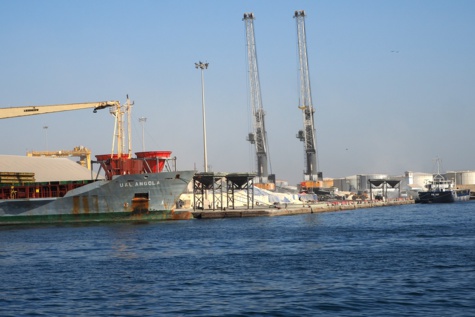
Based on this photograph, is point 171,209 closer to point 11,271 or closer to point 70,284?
point 11,271

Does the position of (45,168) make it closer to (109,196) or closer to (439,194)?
(109,196)

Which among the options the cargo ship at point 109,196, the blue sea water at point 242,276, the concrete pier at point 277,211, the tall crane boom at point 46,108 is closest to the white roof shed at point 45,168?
the concrete pier at point 277,211

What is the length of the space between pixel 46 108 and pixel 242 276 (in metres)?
59.6

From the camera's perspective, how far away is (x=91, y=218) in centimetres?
7981

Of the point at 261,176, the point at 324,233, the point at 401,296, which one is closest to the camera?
the point at 401,296

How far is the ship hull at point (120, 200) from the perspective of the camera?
78.8 metres

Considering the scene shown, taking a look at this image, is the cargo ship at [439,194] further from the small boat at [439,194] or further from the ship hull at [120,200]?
the ship hull at [120,200]

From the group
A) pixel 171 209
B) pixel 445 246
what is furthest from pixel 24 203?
pixel 445 246

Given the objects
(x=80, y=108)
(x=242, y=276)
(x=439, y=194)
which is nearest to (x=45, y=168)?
(x=80, y=108)

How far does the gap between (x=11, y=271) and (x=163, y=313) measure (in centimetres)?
1517

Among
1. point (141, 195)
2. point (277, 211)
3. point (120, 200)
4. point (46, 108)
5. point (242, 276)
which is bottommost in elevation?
point (242, 276)

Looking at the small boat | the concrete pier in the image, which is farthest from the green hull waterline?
→ the small boat

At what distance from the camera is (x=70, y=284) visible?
32.5 m

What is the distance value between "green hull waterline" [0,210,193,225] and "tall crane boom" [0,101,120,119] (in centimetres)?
1238
